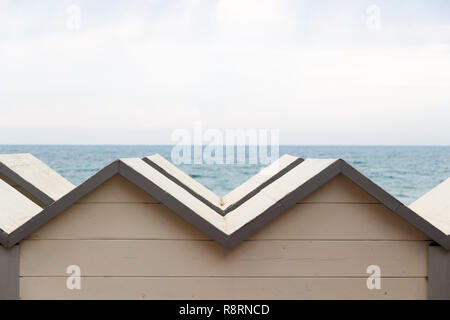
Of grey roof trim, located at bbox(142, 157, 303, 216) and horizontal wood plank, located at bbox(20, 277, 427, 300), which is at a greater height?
grey roof trim, located at bbox(142, 157, 303, 216)

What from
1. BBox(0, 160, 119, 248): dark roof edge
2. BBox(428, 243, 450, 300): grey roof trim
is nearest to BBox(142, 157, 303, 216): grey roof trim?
BBox(0, 160, 119, 248): dark roof edge

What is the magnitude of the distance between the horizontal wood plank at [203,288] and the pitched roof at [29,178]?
1307mm

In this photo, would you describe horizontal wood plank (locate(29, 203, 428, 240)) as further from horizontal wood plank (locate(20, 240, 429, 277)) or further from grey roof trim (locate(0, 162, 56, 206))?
grey roof trim (locate(0, 162, 56, 206))

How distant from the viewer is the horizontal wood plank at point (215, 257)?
294 centimetres

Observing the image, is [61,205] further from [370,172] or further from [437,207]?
[370,172]

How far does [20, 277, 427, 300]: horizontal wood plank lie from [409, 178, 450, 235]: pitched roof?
1.87 feet

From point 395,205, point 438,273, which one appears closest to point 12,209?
point 395,205

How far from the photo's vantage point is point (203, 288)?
116 inches

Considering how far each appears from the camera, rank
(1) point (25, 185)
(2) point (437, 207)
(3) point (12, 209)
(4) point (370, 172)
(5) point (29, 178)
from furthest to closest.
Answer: (4) point (370, 172) < (5) point (29, 178) < (1) point (25, 185) < (2) point (437, 207) < (3) point (12, 209)

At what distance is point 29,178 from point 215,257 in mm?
1982

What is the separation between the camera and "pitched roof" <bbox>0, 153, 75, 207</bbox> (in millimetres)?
4156

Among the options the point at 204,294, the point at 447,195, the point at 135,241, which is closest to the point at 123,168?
the point at 135,241

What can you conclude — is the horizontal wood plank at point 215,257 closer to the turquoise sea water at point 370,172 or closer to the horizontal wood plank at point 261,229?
the horizontal wood plank at point 261,229

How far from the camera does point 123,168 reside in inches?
115
